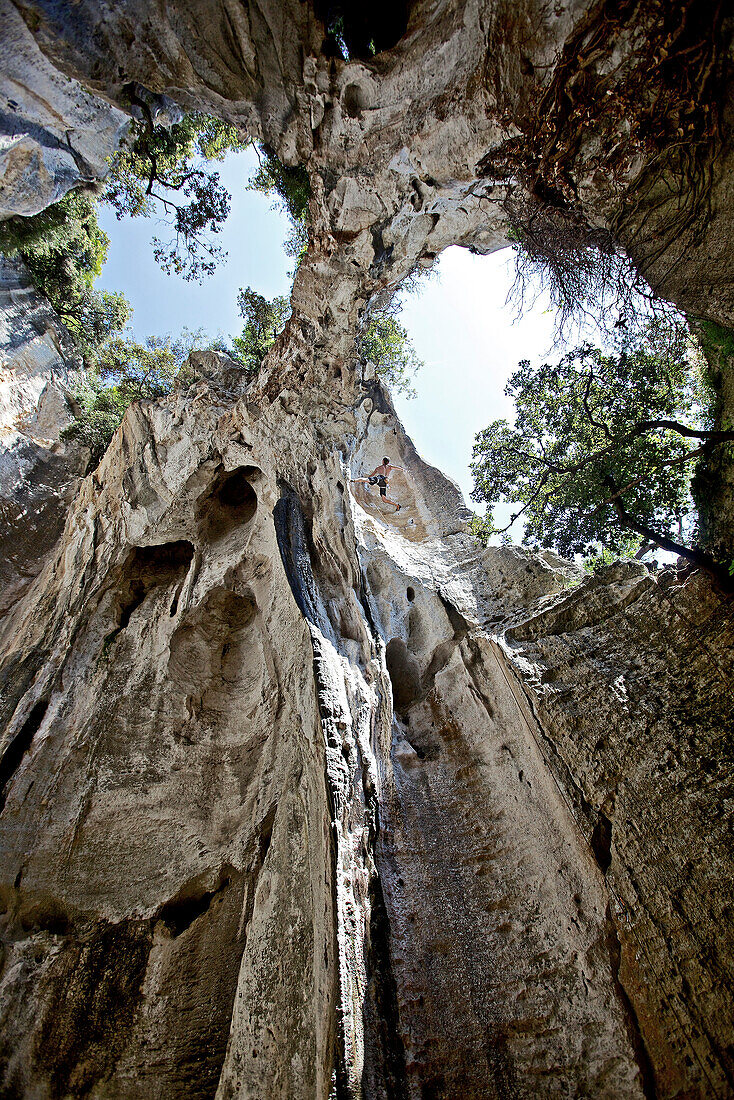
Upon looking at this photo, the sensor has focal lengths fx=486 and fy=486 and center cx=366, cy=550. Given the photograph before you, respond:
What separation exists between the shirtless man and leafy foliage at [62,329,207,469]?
5103 millimetres

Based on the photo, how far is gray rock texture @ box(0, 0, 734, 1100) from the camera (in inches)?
142

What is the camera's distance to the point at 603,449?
6883 millimetres

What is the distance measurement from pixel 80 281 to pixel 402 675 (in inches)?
532

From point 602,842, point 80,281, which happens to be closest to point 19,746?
point 602,842

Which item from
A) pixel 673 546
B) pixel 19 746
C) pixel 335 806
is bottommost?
pixel 335 806

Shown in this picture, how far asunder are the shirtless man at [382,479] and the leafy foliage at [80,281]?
7978 millimetres

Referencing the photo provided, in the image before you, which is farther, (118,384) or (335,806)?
(118,384)

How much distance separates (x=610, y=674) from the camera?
508 centimetres

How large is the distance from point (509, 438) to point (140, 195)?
7829 mm

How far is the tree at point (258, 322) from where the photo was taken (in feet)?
34.6

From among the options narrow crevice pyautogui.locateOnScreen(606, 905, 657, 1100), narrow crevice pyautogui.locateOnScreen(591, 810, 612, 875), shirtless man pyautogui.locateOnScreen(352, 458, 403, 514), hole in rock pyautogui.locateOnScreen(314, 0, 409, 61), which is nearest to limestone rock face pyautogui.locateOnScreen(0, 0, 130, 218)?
hole in rock pyautogui.locateOnScreen(314, 0, 409, 61)

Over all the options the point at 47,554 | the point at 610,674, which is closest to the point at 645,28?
the point at 610,674

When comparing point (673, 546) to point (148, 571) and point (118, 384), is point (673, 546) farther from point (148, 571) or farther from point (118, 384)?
point (118, 384)

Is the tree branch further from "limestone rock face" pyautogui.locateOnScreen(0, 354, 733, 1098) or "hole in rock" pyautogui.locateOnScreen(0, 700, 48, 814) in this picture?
"hole in rock" pyautogui.locateOnScreen(0, 700, 48, 814)
